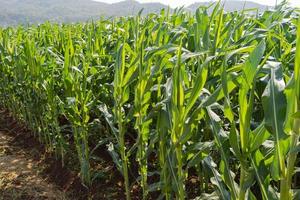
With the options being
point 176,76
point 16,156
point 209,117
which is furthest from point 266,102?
point 16,156

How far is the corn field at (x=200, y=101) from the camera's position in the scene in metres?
1.23

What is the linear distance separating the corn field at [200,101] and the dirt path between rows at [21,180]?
28cm

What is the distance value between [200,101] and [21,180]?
7.60 feet

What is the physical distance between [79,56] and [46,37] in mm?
1323

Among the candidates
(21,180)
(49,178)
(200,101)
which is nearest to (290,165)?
(200,101)

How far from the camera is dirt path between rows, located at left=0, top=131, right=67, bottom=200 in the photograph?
10.4ft

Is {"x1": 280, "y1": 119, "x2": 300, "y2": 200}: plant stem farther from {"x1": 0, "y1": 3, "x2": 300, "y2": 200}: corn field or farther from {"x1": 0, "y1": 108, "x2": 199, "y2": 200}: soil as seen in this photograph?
{"x1": 0, "y1": 108, "x2": 199, "y2": 200}: soil

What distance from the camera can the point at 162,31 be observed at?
2.39m

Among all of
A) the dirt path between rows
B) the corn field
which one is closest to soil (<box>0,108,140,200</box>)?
the dirt path between rows

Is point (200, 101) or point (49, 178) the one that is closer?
point (200, 101)

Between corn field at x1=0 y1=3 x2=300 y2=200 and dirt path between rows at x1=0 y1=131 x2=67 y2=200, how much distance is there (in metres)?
0.28

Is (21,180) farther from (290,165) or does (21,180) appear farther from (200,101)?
(290,165)

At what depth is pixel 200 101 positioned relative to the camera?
5.67ft

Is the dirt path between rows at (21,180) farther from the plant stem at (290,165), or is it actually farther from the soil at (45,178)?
the plant stem at (290,165)
